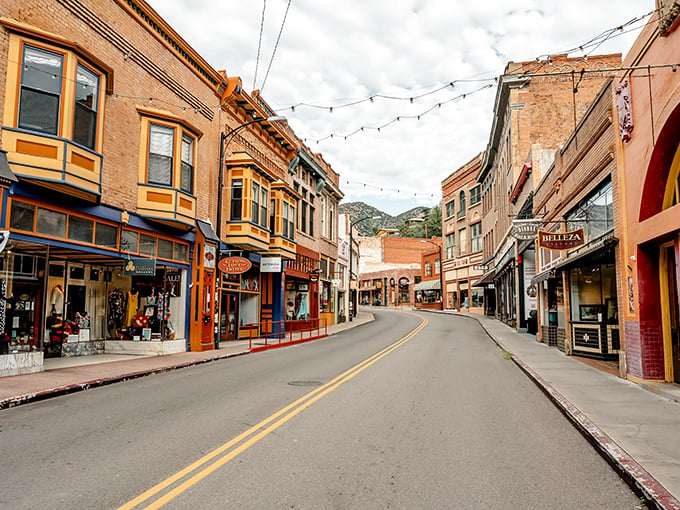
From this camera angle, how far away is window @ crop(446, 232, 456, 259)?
59969 millimetres

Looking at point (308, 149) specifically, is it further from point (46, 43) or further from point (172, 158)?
point (46, 43)

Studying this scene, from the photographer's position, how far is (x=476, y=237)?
5347 centimetres

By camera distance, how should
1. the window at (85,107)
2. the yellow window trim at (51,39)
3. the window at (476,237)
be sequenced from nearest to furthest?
the yellow window trim at (51,39), the window at (85,107), the window at (476,237)

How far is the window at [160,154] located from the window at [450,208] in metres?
47.2

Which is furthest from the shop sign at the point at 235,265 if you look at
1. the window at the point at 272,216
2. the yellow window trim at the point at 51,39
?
the yellow window trim at the point at 51,39

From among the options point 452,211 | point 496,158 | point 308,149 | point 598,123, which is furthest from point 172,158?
point 452,211

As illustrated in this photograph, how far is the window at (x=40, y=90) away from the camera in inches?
470

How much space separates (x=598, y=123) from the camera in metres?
13.3

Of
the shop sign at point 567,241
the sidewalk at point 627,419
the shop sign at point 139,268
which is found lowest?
the sidewalk at point 627,419

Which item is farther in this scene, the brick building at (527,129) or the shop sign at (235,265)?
the brick building at (527,129)

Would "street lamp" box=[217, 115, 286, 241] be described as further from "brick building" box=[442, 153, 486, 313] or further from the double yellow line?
"brick building" box=[442, 153, 486, 313]

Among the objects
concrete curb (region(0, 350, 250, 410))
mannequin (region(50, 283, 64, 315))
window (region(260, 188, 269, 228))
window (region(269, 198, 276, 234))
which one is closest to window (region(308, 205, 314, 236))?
window (region(269, 198, 276, 234))

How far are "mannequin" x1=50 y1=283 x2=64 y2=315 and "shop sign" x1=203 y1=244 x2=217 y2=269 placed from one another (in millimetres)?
5089

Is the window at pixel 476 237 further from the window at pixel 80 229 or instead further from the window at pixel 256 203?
the window at pixel 80 229
